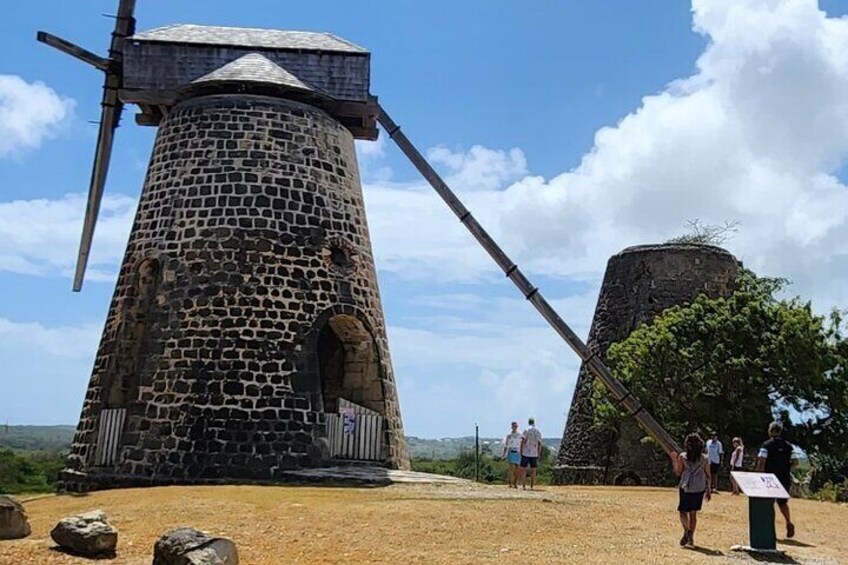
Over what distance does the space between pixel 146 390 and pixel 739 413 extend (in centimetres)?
1470

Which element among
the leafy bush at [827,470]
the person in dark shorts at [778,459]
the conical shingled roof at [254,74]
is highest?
the conical shingled roof at [254,74]

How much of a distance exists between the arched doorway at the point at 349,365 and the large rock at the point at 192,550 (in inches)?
390

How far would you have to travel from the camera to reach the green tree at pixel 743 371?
2292cm

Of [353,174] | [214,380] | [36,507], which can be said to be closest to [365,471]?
[214,380]

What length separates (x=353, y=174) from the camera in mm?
20234

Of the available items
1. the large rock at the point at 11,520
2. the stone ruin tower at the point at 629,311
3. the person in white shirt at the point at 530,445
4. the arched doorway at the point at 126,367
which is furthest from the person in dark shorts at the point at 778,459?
the stone ruin tower at the point at 629,311

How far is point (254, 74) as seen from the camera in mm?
18734

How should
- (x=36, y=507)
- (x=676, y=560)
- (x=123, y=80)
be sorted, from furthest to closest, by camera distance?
(x=123, y=80), (x=36, y=507), (x=676, y=560)

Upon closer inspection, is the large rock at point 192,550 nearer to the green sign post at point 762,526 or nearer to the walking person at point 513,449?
the green sign post at point 762,526

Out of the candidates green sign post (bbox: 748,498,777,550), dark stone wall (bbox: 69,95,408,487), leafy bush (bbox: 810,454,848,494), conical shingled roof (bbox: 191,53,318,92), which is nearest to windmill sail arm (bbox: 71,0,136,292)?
dark stone wall (bbox: 69,95,408,487)

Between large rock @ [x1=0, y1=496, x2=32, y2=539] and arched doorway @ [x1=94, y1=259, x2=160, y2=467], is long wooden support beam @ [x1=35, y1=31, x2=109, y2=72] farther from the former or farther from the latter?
large rock @ [x1=0, y1=496, x2=32, y2=539]

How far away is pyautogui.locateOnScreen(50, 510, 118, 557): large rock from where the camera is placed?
8867 mm

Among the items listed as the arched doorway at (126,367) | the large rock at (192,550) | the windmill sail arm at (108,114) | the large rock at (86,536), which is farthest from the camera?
the windmill sail arm at (108,114)

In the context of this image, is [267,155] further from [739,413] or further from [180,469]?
[739,413]
